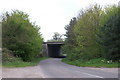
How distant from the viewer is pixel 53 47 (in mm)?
85125

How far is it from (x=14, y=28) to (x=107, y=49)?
1535 cm

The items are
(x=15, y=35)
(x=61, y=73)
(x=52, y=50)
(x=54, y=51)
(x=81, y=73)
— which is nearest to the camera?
(x=81, y=73)

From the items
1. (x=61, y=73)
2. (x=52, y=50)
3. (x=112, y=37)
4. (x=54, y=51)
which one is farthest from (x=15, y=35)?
(x=54, y=51)

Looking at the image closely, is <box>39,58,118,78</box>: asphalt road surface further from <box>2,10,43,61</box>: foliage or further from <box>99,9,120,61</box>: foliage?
<box>2,10,43,61</box>: foliage

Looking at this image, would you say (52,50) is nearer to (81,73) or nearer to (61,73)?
(61,73)

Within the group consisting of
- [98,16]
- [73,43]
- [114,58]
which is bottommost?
[114,58]

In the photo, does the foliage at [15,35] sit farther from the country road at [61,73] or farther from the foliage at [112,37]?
the foliage at [112,37]

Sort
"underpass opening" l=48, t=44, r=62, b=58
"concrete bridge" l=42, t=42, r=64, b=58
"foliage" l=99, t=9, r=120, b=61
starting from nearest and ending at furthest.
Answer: "foliage" l=99, t=9, r=120, b=61, "concrete bridge" l=42, t=42, r=64, b=58, "underpass opening" l=48, t=44, r=62, b=58

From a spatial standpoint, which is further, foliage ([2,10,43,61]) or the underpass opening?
the underpass opening

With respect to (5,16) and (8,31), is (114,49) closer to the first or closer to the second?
(8,31)

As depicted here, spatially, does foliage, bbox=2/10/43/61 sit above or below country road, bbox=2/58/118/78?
Answer: above

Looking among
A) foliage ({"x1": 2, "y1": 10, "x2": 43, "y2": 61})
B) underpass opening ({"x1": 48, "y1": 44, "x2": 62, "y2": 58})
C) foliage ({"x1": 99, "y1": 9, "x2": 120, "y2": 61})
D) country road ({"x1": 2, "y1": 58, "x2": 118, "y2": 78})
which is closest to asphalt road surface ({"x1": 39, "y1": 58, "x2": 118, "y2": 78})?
country road ({"x1": 2, "y1": 58, "x2": 118, "y2": 78})

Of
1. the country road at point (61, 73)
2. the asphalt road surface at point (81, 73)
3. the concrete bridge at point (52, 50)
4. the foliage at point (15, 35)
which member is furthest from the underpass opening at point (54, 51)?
the country road at point (61, 73)

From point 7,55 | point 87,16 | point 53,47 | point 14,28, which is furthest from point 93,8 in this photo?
point 53,47
